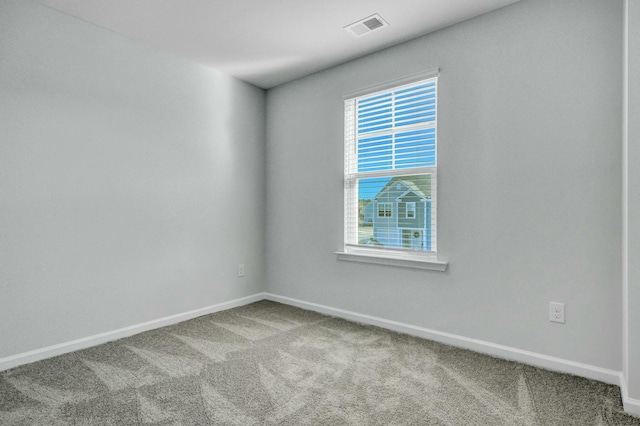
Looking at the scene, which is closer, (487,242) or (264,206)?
(487,242)

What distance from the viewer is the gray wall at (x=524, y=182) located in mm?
2078

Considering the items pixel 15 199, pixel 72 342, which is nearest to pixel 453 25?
pixel 15 199

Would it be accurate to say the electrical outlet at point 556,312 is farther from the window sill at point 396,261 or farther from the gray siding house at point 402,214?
the gray siding house at point 402,214

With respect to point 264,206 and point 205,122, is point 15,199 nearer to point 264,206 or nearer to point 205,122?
point 205,122

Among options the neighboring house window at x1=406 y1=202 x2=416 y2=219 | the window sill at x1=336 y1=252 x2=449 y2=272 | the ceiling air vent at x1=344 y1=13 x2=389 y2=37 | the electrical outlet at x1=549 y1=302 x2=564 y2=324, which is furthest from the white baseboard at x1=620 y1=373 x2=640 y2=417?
the ceiling air vent at x1=344 y1=13 x2=389 y2=37

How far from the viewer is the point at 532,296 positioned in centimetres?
230

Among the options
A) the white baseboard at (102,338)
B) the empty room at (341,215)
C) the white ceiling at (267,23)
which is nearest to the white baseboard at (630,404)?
the empty room at (341,215)

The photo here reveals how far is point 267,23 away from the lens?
262cm

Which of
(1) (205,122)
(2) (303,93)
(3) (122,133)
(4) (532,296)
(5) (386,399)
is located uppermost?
(2) (303,93)

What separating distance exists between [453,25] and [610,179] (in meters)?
1.53

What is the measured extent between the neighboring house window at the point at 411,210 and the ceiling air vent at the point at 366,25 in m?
1.41

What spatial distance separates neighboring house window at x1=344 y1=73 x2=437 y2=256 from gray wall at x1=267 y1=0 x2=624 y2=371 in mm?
124

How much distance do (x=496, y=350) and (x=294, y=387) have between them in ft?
4.75

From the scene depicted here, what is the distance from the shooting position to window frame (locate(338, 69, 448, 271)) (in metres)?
2.75
